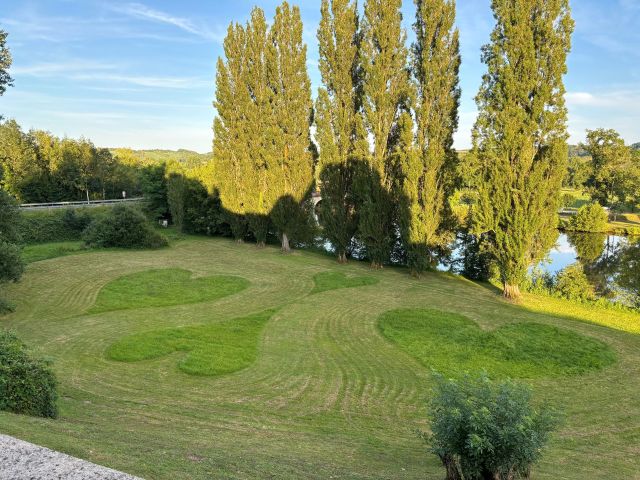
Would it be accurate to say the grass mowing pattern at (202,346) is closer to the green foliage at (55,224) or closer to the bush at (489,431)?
the bush at (489,431)

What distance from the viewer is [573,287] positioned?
880 inches

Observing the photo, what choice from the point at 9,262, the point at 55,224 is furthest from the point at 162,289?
the point at 55,224

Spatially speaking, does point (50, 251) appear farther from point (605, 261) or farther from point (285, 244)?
point (605, 261)

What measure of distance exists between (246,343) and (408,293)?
10.3m

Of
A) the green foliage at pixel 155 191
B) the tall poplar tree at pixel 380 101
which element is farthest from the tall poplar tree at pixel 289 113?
the green foliage at pixel 155 191

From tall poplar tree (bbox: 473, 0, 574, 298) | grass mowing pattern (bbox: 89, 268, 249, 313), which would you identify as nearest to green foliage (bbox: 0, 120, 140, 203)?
grass mowing pattern (bbox: 89, 268, 249, 313)

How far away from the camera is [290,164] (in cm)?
3009

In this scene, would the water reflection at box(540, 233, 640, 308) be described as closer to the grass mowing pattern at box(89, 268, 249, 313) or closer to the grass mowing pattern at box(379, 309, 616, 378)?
the grass mowing pattern at box(379, 309, 616, 378)

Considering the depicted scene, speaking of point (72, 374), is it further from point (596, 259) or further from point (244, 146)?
point (596, 259)

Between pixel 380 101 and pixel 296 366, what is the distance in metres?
17.8

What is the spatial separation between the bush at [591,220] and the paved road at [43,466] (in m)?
54.9

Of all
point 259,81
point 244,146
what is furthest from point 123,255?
point 259,81

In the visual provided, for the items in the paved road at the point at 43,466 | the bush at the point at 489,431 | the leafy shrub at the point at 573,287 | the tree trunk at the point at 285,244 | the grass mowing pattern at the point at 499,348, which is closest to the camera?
the paved road at the point at 43,466

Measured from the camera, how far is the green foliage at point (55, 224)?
34.5m
